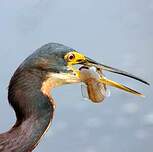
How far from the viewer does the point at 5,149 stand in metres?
3.86

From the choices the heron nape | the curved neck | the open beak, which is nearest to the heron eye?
the heron nape

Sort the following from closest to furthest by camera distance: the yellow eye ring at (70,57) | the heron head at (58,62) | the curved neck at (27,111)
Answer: the curved neck at (27,111) < the heron head at (58,62) < the yellow eye ring at (70,57)

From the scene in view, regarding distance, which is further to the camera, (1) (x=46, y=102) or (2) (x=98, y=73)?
(2) (x=98, y=73)

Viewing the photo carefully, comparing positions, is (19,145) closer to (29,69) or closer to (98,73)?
(29,69)

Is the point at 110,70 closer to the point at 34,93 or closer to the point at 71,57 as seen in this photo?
the point at 71,57

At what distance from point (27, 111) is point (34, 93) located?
0.13 metres

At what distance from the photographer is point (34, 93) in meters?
3.94

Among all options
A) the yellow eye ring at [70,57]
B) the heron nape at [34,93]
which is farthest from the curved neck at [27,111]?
the yellow eye ring at [70,57]

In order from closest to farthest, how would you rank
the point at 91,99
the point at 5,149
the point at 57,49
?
1. the point at 5,149
2. the point at 57,49
3. the point at 91,99

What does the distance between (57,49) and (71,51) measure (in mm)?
124

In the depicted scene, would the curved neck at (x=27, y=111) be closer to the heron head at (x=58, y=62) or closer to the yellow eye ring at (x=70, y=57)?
the heron head at (x=58, y=62)

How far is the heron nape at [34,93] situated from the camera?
153 inches

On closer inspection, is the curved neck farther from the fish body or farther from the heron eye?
the fish body

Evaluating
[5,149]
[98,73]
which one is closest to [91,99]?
[98,73]
